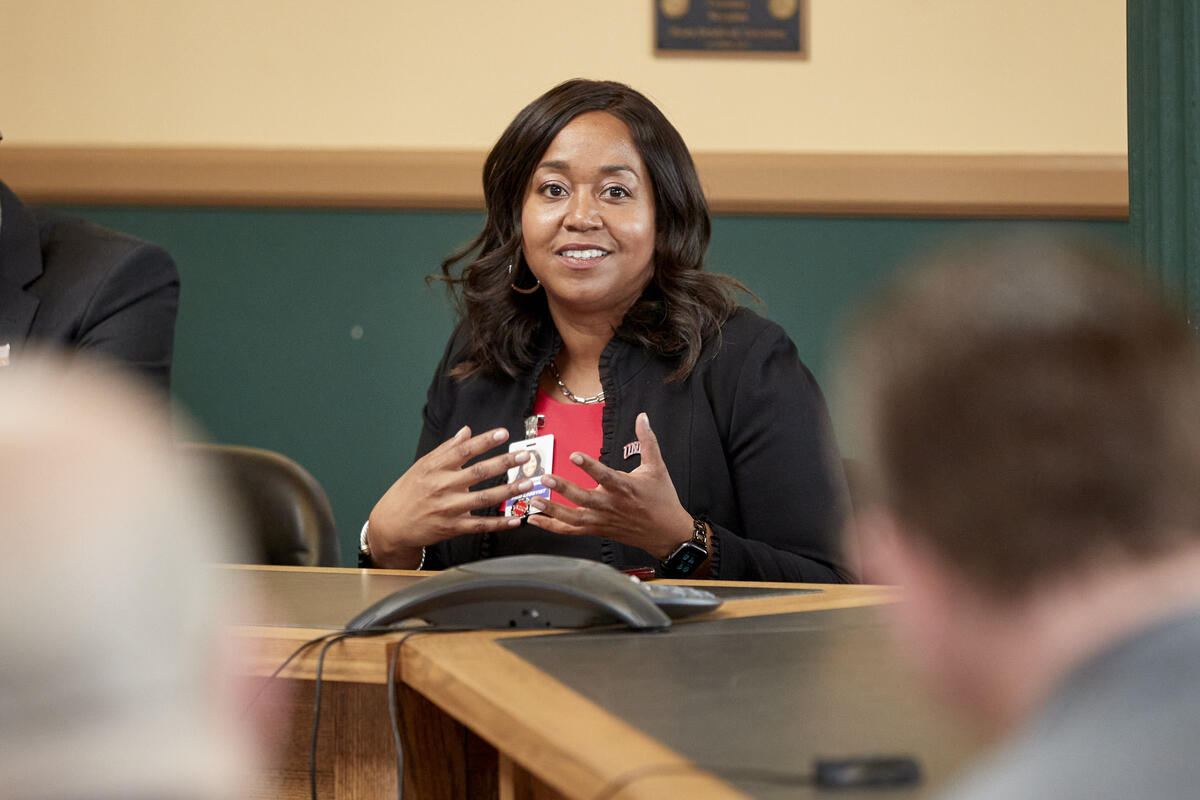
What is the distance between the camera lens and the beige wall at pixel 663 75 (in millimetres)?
2816

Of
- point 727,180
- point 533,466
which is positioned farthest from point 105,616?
point 727,180

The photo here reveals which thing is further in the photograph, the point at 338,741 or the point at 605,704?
the point at 338,741

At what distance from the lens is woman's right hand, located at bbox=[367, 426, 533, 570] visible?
145 centimetres

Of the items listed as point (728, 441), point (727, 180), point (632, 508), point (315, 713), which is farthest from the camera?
point (727, 180)

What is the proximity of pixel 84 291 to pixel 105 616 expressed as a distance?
66.5 inches

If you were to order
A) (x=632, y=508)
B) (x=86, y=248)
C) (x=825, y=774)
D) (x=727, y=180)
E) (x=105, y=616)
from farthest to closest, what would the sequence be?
(x=727, y=180) → (x=86, y=248) → (x=632, y=508) → (x=825, y=774) → (x=105, y=616)

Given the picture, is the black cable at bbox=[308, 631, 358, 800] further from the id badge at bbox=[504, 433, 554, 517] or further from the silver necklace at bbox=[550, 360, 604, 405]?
the silver necklace at bbox=[550, 360, 604, 405]

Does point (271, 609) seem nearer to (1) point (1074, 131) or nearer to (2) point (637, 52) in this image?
(2) point (637, 52)

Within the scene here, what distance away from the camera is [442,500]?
150 cm

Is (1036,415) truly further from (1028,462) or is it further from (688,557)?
(688,557)

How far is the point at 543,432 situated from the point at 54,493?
1473 mm

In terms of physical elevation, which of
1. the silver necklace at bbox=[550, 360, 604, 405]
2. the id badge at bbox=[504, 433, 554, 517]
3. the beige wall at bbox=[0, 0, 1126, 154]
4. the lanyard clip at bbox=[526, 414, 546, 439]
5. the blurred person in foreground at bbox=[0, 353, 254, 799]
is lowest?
the id badge at bbox=[504, 433, 554, 517]

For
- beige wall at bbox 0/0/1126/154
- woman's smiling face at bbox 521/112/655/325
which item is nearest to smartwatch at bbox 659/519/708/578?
woman's smiling face at bbox 521/112/655/325

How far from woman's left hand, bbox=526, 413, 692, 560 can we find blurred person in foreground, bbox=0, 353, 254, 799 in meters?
0.98
